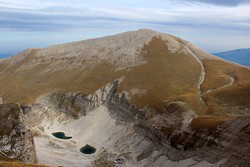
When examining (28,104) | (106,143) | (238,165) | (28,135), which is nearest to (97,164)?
(106,143)

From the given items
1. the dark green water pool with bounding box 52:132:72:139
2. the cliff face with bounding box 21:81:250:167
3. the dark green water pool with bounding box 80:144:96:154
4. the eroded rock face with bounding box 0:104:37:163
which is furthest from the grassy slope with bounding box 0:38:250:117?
the eroded rock face with bounding box 0:104:37:163

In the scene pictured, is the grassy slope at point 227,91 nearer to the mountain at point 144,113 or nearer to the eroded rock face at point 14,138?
the mountain at point 144,113

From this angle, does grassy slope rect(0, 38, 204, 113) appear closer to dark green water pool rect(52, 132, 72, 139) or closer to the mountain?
the mountain

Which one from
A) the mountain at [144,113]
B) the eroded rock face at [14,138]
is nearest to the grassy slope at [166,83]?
the mountain at [144,113]

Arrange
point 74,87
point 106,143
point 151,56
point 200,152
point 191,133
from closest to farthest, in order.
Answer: point 200,152
point 191,133
point 106,143
point 74,87
point 151,56

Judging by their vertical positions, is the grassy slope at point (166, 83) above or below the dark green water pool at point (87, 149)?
above

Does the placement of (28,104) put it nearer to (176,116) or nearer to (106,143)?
(106,143)

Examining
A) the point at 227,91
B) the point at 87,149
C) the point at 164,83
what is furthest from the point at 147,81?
the point at 87,149
